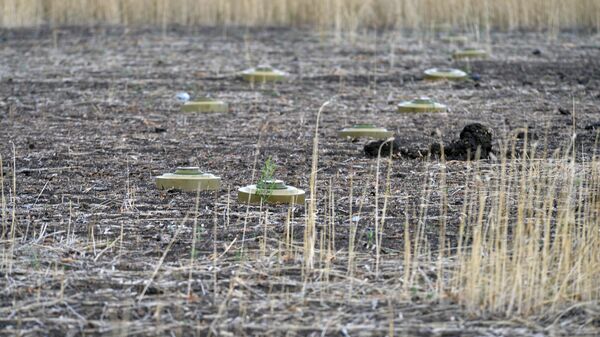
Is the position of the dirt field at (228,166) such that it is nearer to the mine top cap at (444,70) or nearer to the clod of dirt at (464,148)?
the clod of dirt at (464,148)

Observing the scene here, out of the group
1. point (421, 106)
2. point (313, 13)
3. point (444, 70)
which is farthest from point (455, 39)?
point (421, 106)

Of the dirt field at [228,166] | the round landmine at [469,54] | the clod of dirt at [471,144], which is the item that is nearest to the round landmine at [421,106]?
the dirt field at [228,166]

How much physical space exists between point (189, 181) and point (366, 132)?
237cm

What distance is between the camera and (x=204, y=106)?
413 inches

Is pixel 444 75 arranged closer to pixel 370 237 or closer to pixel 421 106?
pixel 421 106

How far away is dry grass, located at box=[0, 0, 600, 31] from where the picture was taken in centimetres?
1853

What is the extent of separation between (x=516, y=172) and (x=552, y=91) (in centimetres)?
528

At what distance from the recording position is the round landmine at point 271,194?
20.8 ft

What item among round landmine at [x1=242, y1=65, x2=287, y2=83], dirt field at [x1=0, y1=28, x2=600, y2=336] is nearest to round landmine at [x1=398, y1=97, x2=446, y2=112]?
dirt field at [x1=0, y1=28, x2=600, y2=336]

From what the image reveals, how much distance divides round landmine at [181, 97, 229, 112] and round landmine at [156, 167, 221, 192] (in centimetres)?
363

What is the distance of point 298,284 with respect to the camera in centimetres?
484

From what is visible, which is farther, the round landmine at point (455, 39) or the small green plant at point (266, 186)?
the round landmine at point (455, 39)

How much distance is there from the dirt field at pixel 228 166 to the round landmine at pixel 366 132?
0.13 meters

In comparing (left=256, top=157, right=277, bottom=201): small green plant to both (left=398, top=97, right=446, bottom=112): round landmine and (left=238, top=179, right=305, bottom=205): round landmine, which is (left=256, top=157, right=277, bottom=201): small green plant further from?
(left=398, top=97, right=446, bottom=112): round landmine
